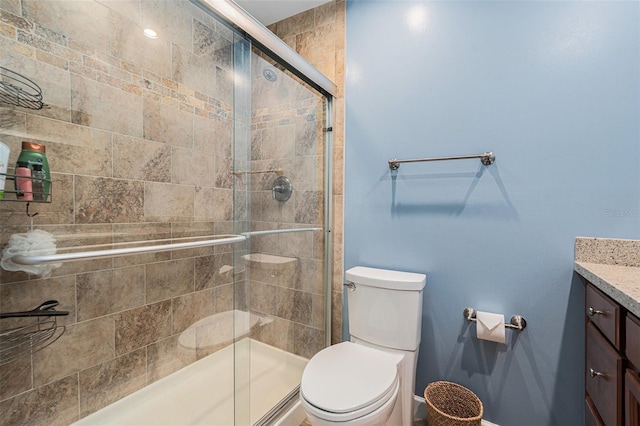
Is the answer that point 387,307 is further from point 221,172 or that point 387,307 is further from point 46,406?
point 46,406

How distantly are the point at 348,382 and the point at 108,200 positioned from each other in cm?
138

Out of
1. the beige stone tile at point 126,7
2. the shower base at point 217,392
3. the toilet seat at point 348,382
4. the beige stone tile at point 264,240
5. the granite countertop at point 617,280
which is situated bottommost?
the shower base at point 217,392

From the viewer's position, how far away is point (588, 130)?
118 cm

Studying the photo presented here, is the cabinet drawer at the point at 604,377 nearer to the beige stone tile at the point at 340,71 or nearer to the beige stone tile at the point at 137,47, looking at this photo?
the beige stone tile at the point at 340,71

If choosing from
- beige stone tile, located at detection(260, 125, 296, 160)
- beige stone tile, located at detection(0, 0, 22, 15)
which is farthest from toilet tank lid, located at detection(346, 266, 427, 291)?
beige stone tile, located at detection(0, 0, 22, 15)

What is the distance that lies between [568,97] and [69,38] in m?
2.17

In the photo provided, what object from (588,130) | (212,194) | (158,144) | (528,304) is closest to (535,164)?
(588,130)

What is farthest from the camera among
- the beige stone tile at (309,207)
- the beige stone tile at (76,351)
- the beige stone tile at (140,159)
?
the beige stone tile at (309,207)

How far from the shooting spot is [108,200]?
1344 mm

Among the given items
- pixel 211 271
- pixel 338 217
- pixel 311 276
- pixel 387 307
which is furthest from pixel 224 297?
pixel 387 307

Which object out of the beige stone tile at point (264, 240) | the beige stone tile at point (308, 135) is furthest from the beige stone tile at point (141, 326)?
the beige stone tile at point (308, 135)

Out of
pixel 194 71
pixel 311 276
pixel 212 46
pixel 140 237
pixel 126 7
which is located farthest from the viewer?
pixel 311 276

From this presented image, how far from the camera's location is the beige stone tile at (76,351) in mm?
1153

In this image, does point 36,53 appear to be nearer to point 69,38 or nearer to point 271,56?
point 69,38
